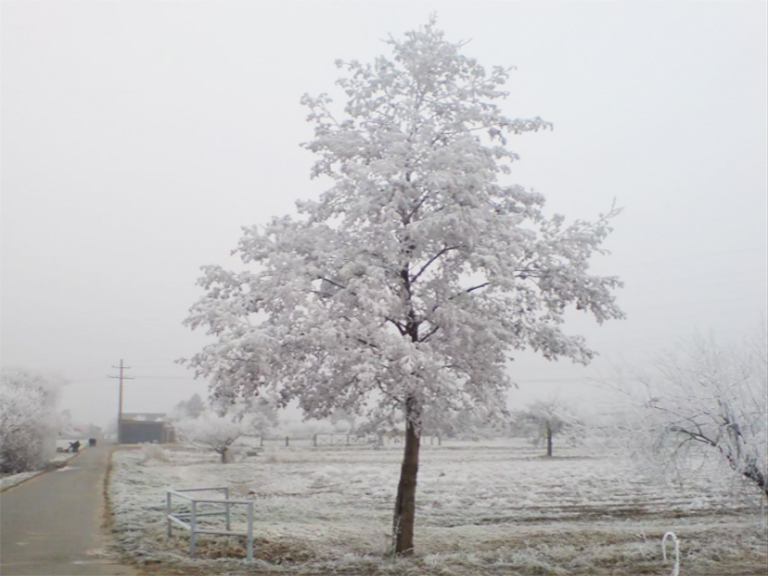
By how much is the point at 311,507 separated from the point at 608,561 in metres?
9.04

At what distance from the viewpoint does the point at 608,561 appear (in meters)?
12.4

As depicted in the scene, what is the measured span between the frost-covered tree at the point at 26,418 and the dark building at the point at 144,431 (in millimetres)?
8722

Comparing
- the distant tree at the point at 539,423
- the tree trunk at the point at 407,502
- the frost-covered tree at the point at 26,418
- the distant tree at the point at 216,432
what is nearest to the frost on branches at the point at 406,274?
the tree trunk at the point at 407,502

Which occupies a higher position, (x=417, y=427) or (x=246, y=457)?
(x=417, y=427)

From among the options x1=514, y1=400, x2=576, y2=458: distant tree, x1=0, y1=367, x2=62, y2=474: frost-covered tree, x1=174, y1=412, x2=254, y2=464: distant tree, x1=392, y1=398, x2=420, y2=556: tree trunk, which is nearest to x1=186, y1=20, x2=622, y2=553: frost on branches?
x1=392, y1=398, x2=420, y2=556: tree trunk

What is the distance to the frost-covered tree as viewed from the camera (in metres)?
28.4

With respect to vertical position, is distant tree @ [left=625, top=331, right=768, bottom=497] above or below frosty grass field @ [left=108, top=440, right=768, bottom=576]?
above

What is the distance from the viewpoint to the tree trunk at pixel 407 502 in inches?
477

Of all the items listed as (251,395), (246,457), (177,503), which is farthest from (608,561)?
(246,457)

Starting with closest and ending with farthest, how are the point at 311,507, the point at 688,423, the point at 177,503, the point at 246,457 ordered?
1. the point at 688,423
2. the point at 177,503
3. the point at 311,507
4. the point at 246,457

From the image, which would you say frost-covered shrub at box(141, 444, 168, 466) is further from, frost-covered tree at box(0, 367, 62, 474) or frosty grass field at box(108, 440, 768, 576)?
frost-covered tree at box(0, 367, 62, 474)

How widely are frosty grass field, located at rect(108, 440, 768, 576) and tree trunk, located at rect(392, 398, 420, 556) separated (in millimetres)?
300

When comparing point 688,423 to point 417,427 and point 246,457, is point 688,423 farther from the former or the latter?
point 246,457

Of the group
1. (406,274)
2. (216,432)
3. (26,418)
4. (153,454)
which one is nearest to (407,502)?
(406,274)
